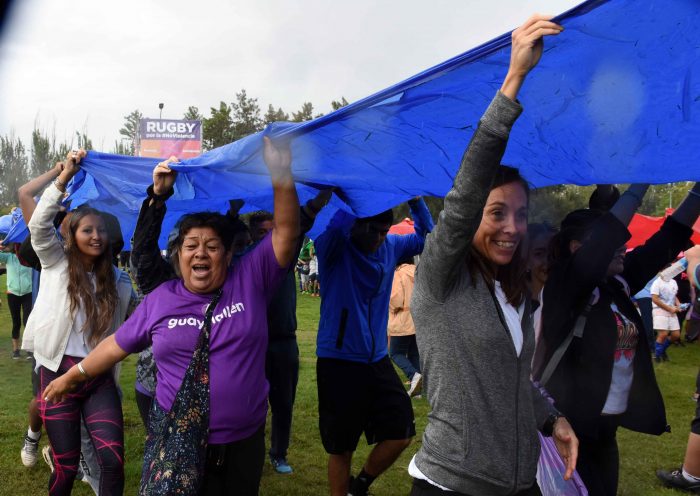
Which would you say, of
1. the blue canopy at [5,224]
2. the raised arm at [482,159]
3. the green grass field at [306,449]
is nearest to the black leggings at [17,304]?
the green grass field at [306,449]

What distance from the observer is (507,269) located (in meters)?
2.06

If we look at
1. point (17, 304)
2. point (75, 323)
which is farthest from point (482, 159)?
point (17, 304)

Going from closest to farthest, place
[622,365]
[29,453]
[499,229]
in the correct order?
[499,229] → [622,365] → [29,453]

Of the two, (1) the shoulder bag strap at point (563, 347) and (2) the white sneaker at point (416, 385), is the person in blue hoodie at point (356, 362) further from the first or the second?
(2) the white sneaker at point (416, 385)

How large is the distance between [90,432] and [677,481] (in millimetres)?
4325

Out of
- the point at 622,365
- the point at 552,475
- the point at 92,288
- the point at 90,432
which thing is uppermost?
the point at 92,288

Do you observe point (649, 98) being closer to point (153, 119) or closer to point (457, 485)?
point (457, 485)

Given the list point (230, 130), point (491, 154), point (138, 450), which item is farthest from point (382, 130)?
point (230, 130)

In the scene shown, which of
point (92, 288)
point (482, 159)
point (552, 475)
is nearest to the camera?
point (482, 159)

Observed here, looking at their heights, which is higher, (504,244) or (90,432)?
(504,244)

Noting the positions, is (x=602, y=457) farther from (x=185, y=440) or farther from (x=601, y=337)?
(x=185, y=440)

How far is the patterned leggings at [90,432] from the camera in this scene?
10.9ft

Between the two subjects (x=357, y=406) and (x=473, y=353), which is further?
(x=357, y=406)

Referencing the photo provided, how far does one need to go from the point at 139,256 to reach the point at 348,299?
1.45m
